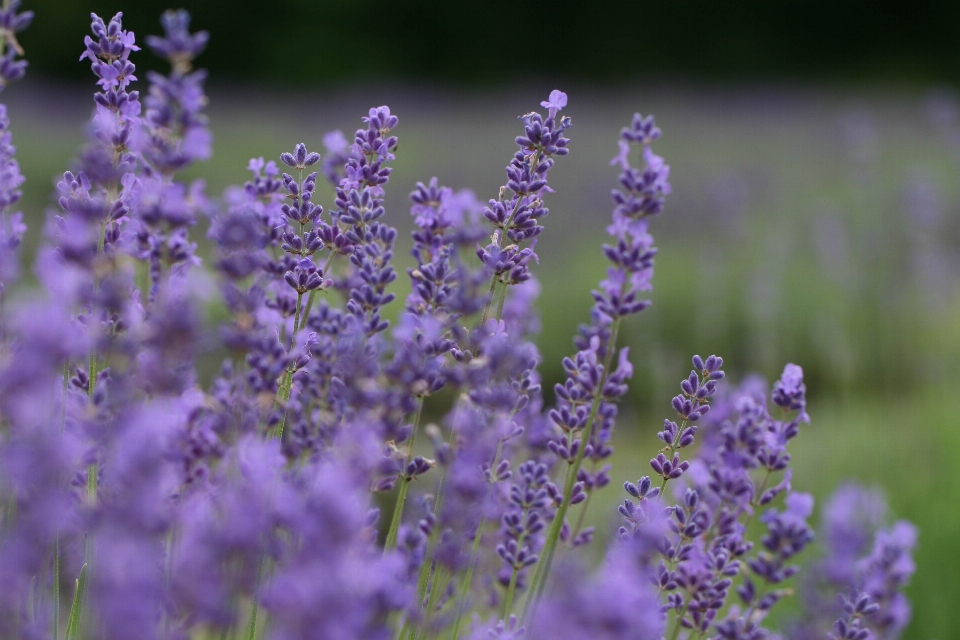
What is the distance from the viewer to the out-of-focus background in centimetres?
429

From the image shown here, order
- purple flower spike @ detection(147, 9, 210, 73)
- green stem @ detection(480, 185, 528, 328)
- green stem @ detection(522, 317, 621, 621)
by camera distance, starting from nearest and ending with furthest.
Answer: purple flower spike @ detection(147, 9, 210, 73), green stem @ detection(522, 317, 621, 621), green stem @ detection(480, 185, 528, 328)

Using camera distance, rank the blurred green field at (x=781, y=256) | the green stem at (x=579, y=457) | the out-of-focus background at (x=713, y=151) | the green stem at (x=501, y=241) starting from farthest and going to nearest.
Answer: the out-of-focus background at (x=713, y=151)
the blurred green field at (x=781, y=256)
the green stem at (x=501, y=241)
the green stem at (x=579, y=457)

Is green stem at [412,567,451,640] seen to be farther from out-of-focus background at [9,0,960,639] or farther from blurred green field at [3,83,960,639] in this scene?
blurred green field at [3,83,960,639]

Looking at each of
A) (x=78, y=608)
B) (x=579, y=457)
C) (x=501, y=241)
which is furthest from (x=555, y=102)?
(x=78, y=608)

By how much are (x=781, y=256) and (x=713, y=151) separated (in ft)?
17.7

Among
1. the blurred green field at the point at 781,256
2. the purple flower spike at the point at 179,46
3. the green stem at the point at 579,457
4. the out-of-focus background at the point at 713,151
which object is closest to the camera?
the purple flower spike at the point at 179,46

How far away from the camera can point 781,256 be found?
6.01 metres

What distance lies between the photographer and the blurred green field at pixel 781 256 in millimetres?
3785

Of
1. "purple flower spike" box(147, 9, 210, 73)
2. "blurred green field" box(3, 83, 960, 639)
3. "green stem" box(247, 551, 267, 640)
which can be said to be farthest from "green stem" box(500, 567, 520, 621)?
"blurred green field" box(3, 83, 960, 639)

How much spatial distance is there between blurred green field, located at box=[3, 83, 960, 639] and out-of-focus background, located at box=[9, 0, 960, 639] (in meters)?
0.02

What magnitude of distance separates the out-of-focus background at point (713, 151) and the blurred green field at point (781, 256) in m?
0.02

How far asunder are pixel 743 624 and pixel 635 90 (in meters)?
17.7

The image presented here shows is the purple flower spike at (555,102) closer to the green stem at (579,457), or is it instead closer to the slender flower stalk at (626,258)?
the slender flower stalk at (626,258)

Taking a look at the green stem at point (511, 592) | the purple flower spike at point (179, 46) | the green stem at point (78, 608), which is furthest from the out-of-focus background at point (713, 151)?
the green stem at point (511, 592)
